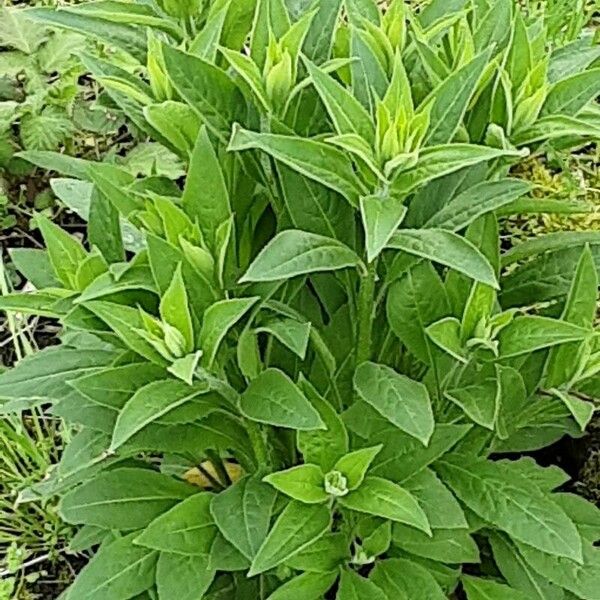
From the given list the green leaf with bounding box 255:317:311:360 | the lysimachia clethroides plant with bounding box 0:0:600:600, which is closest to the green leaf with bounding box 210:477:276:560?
the lysimachia clethroides plant with bounding box 0:0:600:600

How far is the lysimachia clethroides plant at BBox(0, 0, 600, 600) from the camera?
1.19 m

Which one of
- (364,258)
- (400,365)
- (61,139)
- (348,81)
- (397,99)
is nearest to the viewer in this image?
(397,99)

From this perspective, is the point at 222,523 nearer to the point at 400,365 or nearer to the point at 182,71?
the point at 400,365

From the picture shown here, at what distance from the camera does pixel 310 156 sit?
1168 millimetres

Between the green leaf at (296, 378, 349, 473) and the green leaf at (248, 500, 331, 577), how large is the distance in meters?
0.05

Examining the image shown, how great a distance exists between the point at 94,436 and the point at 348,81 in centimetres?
55

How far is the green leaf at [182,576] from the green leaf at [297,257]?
412 mm

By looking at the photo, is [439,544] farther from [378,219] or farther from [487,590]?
[378,219]

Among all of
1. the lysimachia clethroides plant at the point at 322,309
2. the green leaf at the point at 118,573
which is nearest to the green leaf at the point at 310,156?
the lysimachia clethroides plant at the point at 322,309

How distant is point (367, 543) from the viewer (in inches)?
53.9

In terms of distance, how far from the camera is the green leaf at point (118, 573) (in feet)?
4.62

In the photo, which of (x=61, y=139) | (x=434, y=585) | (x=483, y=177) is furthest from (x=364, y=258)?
(x=61, y=139)

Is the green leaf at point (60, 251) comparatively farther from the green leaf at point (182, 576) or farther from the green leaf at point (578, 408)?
the green leaf at point (578, 408)

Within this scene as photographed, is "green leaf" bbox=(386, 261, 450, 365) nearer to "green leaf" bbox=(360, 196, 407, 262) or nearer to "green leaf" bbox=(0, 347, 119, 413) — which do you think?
"green leaf" bbox=(360, 196, 407, 262)
